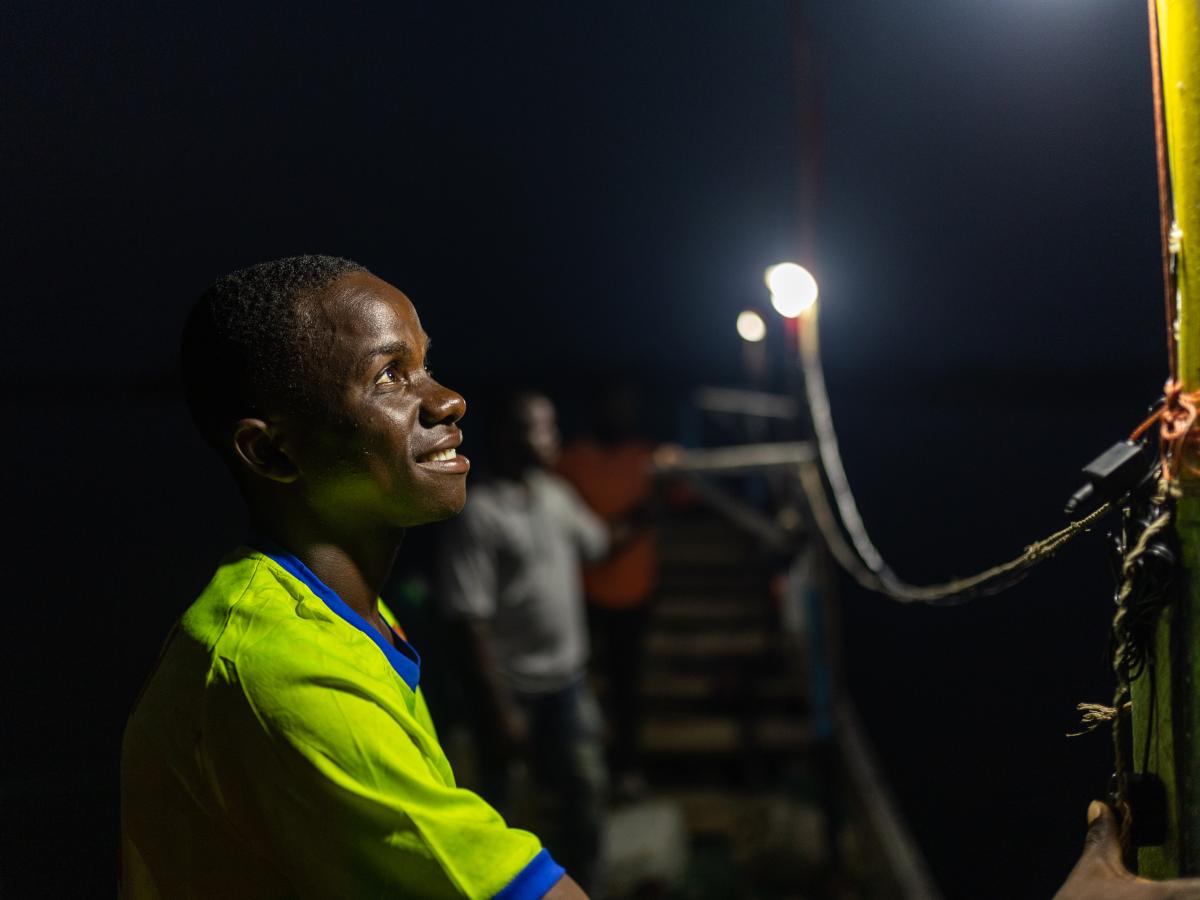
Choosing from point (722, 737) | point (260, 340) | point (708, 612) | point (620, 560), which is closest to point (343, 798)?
point (260, 340)

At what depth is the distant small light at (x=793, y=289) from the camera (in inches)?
173

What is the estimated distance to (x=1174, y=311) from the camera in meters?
1.32

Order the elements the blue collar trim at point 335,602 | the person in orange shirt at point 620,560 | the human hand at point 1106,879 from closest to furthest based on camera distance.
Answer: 1. the human hand at point 1106,879
2. the blue collar trim at point 335,602
3. the person in orange shirt at point 620,560

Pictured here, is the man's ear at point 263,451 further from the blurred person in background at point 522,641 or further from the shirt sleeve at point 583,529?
the shirt sleeve at point 583,529

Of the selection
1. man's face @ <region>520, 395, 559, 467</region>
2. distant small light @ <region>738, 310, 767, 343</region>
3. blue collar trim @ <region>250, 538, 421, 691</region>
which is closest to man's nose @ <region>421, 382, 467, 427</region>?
blue collar trim @ <region>250, 538, 421, 691</region>

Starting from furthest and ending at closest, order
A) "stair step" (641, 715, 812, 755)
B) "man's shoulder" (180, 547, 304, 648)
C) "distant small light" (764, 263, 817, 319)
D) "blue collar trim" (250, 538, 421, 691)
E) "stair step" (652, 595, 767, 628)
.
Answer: "stair step" (652, 595, 767, 628), "stair step" (641, 715, 812, 755), "distant small light" (764, 263, 817, 319), "blue collar trim" (250, 538, 421, 691), "man's shoulder" (180, 547, 304, 648)

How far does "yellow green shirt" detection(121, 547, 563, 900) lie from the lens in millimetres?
1225

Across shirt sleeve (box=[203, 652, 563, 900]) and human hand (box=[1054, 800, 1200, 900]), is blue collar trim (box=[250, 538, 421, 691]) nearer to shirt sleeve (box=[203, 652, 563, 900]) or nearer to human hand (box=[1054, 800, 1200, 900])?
shirt sleeve (box=[203, 652, 563, 900])

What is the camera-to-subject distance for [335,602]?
58.9 inches

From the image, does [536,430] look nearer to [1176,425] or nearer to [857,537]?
[857,537]

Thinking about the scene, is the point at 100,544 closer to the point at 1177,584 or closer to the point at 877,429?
the point at 1177,584

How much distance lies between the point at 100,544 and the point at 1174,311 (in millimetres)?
10240

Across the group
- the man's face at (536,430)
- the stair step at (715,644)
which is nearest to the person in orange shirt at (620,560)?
the man's face at (536,430)

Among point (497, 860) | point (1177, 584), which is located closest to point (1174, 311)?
point (1177, 584)
